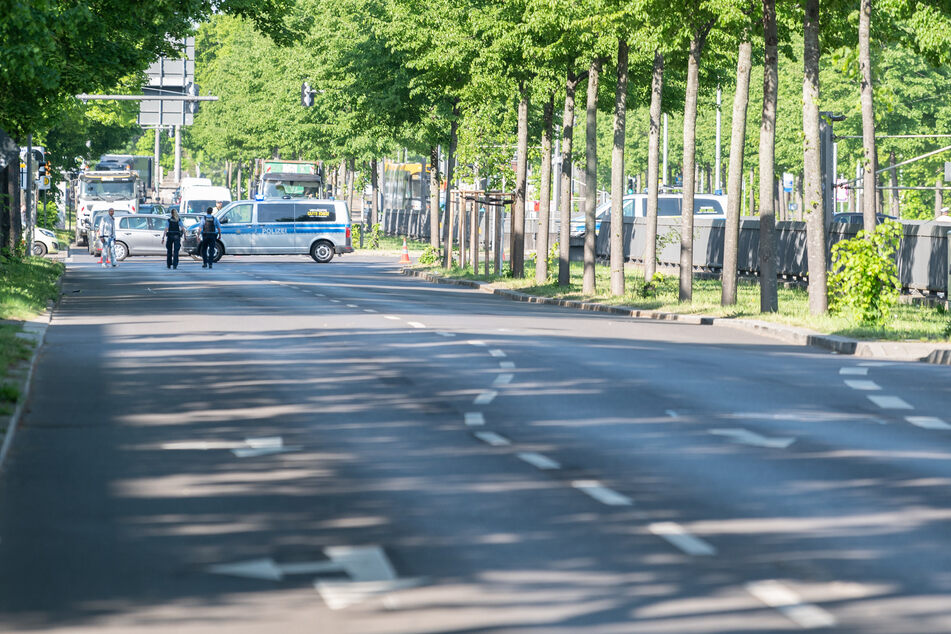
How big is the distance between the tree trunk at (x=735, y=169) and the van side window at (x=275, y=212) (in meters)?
29.5

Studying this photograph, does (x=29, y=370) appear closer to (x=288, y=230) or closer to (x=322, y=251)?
(x=288, y=230)

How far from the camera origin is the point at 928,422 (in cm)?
1300

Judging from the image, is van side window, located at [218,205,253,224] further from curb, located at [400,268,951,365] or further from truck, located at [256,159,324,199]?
curb, located at [400,268,951,365]

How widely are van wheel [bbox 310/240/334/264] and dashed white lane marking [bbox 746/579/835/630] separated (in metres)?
51.1

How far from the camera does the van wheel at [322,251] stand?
57812 mm

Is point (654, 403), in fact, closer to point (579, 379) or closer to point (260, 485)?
point (579, 379)

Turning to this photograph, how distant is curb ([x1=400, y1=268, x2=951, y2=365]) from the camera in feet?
66.4

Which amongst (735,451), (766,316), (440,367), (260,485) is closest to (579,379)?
(440,367)

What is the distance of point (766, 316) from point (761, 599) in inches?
789

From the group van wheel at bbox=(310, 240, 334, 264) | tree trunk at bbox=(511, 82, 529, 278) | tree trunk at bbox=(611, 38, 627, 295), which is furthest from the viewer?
van wheel at bbox=(310, 240, 334, 264)

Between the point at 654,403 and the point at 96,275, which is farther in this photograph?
the point at 96,275

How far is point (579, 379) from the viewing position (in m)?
15.8

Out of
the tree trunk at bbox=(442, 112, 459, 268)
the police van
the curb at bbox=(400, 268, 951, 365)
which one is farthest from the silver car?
the curb at bbox=(400, 268, 951, 365)

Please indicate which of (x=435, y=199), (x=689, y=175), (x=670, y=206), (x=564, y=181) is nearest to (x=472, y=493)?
(x=689, y=175)
